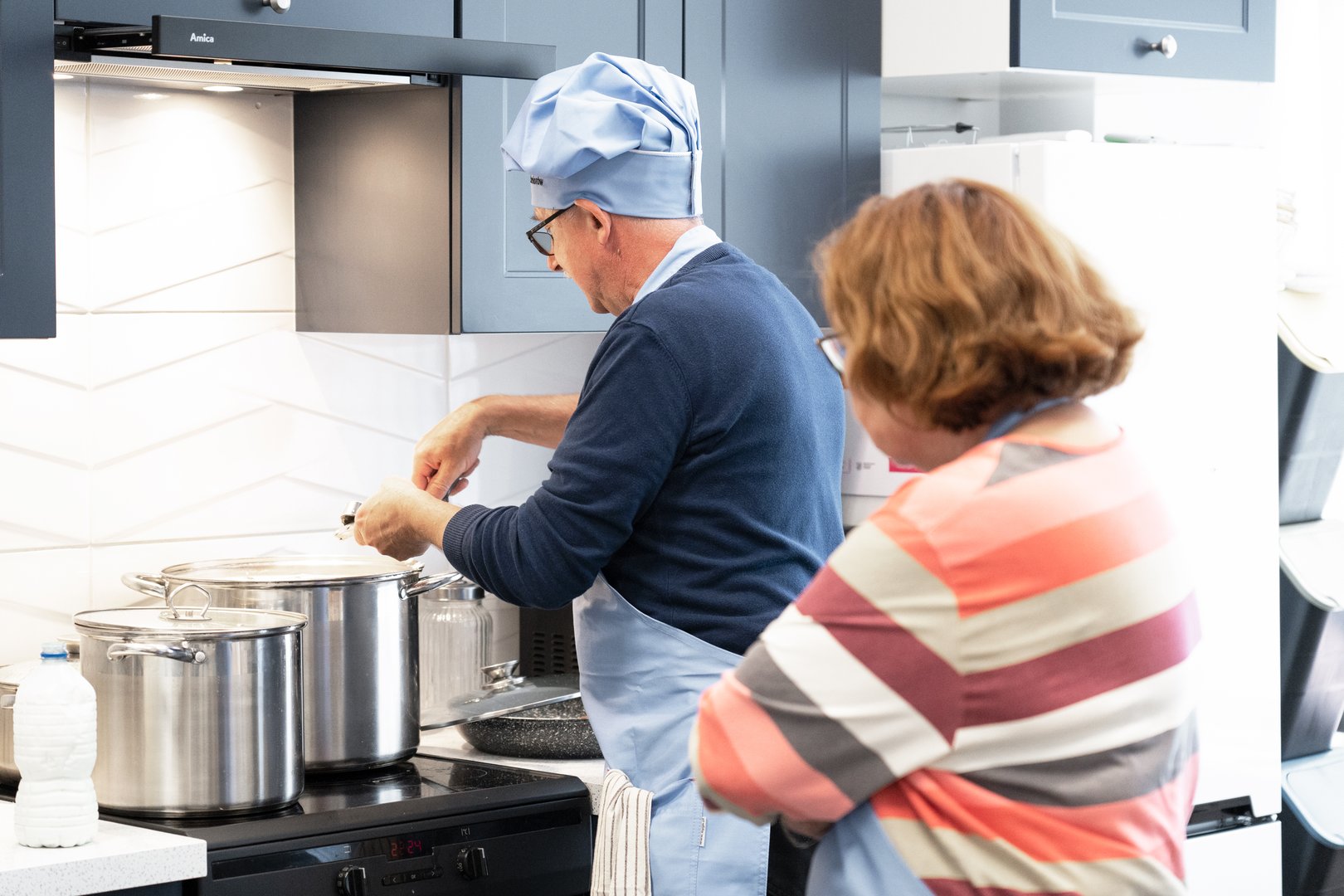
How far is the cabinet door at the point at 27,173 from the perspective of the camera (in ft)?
5.99

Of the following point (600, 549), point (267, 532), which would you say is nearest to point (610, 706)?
point (600, 549)

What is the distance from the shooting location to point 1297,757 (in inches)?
114

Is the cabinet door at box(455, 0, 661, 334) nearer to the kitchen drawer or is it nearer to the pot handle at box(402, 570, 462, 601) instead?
the pot handle at box(402, 570, 462, 601)

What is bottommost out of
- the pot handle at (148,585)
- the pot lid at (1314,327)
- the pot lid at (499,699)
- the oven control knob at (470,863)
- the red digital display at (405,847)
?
the oven control knob at (470,863)

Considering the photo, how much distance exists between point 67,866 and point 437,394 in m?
1.10

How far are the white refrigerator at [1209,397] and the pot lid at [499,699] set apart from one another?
2.15ft

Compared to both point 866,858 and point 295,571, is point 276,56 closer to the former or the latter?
point 295,571

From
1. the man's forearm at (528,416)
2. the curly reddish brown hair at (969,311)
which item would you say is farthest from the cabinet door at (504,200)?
the curly reddish brown hair at (969,311)

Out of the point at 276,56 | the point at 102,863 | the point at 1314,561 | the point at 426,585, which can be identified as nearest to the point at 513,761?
the point at 426,585

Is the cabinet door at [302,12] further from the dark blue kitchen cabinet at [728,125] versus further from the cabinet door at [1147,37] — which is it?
the cabinet door at [1147,37]

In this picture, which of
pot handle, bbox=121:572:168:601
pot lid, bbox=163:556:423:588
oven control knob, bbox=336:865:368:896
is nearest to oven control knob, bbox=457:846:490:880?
oven control knob, bbox=336:865:368:896

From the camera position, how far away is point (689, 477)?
165cm

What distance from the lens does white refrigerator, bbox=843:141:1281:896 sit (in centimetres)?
247

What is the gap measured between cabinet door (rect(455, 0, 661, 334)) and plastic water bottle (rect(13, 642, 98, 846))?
697 millimetres
